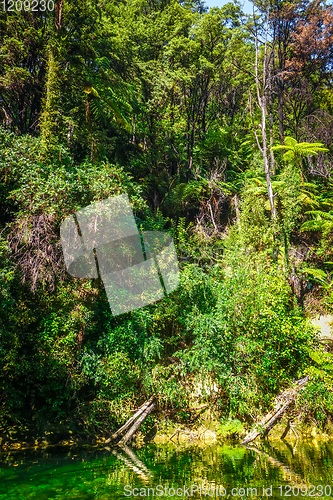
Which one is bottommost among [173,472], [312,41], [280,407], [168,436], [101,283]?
[168,436]

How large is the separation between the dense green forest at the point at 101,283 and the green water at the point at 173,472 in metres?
1.10

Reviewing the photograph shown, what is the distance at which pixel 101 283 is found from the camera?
895 centimetres

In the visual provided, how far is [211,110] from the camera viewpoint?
20.0 m

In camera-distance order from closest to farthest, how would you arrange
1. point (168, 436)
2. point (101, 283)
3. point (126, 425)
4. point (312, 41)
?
point (126, 425) < point (168, 436) < point (101, 283) < point (312, 41)

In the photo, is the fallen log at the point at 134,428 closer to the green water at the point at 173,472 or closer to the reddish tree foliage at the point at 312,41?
the green water at the point at 173,472

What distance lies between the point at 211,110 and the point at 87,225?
14474 mm

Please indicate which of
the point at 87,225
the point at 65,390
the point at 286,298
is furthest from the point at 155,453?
the point at 87,225

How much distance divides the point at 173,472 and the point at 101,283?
189 inches

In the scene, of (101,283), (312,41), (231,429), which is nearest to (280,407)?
(231,429)

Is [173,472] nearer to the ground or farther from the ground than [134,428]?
farther from the ground

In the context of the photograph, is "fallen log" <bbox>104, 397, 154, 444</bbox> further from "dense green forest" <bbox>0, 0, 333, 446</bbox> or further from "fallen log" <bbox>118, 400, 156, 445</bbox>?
"dense green forest" <bbox>0, 0, 333, 446</bbox>

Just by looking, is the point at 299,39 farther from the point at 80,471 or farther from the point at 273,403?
the point at 80,471

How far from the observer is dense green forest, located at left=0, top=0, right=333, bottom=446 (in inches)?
305

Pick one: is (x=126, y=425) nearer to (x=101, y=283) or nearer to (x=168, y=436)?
(x=168, y=436)
